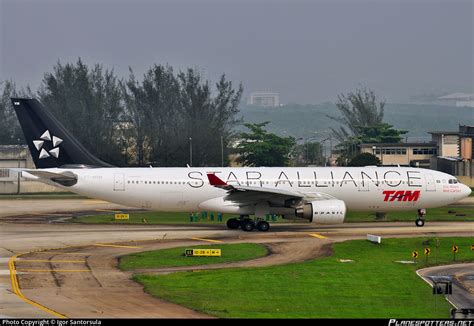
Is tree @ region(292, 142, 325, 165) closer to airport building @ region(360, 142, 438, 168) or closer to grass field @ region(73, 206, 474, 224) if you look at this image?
airport building @ region(360, 142, 438, 168)

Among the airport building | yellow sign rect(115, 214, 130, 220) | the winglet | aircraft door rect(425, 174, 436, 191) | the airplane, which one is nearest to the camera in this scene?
the winglet

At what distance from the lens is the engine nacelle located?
60.6 m

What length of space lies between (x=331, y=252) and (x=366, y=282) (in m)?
10.4

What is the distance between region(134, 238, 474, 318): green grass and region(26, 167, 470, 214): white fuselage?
14.5 m

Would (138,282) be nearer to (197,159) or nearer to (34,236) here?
(34,236)

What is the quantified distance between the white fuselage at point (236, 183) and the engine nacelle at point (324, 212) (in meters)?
2.48

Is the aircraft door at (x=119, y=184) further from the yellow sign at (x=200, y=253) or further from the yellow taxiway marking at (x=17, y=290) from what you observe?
the yellow sign at (x=200, y=253)

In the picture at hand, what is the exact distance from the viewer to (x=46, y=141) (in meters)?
65.6

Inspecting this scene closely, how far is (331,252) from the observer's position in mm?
50969

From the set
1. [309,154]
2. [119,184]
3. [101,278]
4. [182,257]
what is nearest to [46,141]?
[119,184]

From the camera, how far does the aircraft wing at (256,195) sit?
60.5 metres

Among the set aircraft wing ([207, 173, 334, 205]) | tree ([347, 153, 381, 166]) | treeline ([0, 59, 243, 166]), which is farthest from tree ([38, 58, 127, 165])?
aircraft wing ([207, 173, 334, 205])

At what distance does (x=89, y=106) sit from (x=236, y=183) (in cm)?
6444

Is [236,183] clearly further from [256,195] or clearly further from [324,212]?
[324,212]
